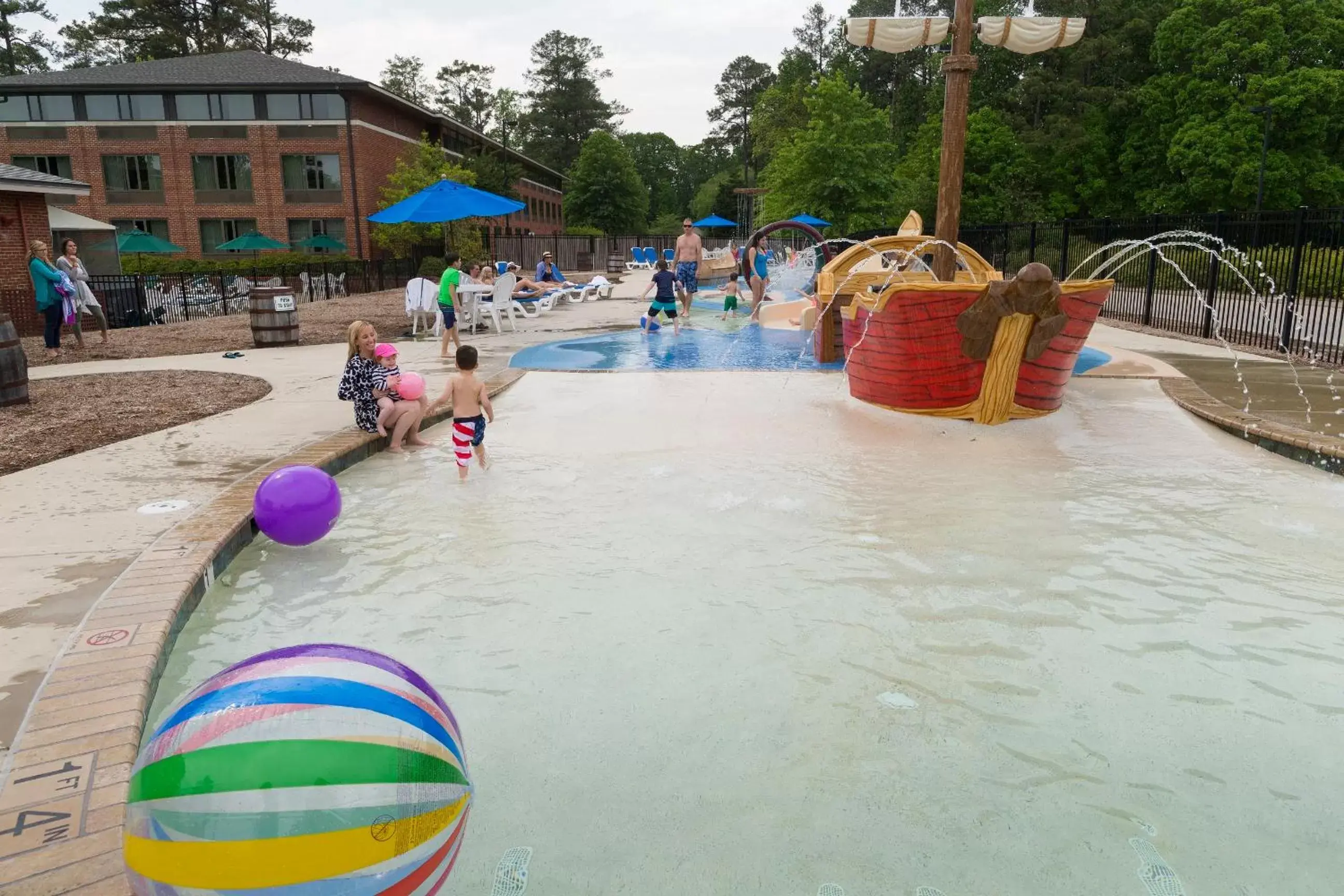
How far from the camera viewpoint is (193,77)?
1622 inches

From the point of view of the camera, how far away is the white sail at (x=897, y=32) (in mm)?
9672

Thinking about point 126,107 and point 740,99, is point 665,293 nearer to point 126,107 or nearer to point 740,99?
point 126,107

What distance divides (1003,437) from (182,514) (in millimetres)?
6505

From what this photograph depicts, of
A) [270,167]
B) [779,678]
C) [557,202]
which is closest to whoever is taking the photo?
[779,678]

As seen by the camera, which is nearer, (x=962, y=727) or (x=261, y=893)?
(x=261, y=893)

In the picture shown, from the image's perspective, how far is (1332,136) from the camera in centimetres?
3778

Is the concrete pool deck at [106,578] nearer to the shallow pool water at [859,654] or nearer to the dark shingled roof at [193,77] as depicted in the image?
the shallow pool water at [859,654]

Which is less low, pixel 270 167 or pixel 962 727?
pixel 270 167

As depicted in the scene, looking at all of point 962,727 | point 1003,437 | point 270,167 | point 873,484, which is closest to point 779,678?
point 962,727

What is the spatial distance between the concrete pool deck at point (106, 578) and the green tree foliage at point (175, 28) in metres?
61.8

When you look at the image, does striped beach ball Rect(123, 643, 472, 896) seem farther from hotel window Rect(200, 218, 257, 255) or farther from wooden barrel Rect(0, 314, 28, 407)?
hotel window Rect(200, 218, 257, 255)

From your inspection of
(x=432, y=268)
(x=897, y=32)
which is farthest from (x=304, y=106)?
(x=897, y=32)

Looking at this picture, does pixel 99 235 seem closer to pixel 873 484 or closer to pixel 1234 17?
pixel 873 484

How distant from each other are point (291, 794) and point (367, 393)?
6005mm
